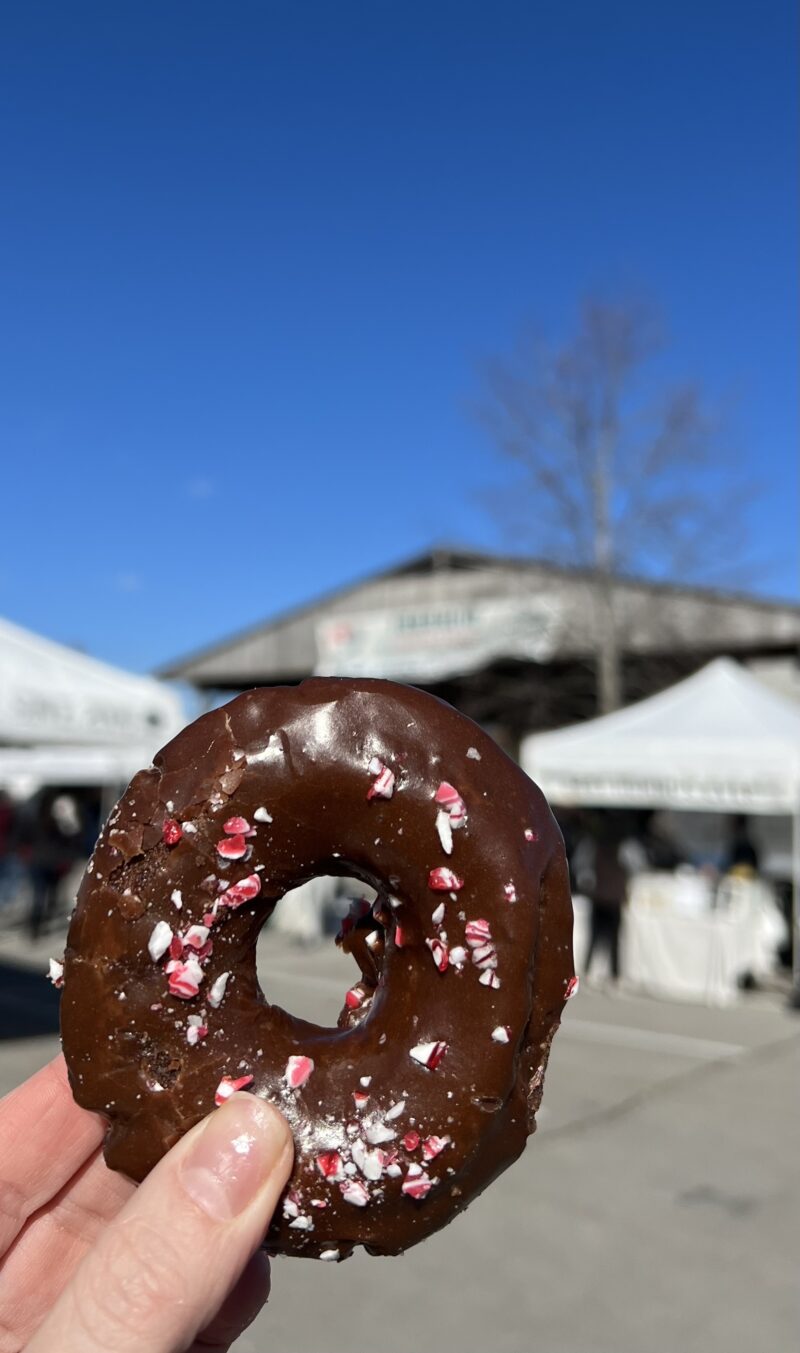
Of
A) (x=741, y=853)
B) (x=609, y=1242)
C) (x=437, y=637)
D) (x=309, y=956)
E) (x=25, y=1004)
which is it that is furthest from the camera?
(x=437, y=637)

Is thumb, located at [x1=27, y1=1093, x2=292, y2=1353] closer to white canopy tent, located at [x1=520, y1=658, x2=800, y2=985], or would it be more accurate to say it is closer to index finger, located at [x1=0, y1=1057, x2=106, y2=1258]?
index finger, located at [x1=0, y1=1057, x2=106, y2=1258]

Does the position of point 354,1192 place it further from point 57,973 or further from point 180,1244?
point 57,973

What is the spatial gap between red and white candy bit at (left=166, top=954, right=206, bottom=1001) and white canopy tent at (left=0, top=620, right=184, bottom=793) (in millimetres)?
5860

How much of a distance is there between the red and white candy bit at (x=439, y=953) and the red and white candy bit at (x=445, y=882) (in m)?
0.08

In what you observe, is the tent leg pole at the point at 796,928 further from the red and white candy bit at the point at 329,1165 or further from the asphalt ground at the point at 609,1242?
the red and white candy bit at the point at 329,1165

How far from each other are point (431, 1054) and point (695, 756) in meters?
7.97

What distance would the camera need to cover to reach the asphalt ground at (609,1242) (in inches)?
141

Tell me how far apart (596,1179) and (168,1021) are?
3962 mm

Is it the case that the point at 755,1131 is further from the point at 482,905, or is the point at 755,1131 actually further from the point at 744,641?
the point at 744,641

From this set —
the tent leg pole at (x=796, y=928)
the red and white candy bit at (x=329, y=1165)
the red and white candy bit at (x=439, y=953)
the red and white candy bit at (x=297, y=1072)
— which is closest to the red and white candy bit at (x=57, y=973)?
the red and white candy bit at (x=297, y=1072)

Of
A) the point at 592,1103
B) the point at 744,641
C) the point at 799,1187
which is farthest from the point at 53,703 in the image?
the point at 744,641

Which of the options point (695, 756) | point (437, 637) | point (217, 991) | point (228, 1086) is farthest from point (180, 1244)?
point (437, 637)

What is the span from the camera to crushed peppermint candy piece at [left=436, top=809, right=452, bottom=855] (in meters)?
1.64

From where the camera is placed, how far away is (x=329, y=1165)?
5.31ft
